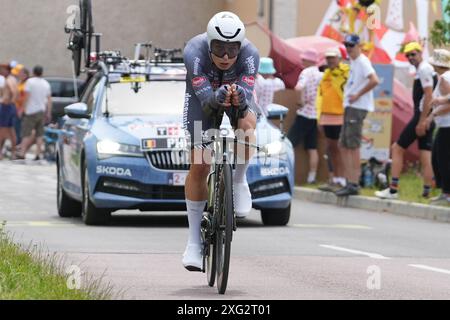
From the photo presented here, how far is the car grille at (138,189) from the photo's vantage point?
594 inches

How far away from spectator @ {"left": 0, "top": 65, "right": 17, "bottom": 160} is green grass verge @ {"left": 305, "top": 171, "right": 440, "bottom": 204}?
10.4 meters

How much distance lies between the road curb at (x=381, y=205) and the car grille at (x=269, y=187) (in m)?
2.51

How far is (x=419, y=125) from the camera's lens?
1838 cm

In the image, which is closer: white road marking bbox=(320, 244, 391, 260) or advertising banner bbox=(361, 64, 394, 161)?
white road marking bbox=(320, 244, 391, 260)

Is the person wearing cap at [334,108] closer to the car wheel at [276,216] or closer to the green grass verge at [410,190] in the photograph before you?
the green grass verge at [410,190]

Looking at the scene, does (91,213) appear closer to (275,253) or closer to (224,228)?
(275,253)

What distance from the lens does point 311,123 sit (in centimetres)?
2234

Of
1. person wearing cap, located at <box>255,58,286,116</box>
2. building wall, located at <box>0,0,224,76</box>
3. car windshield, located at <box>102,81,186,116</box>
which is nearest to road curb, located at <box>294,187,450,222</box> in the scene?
person wearing cap, located at <box>255,58,286,116</box>

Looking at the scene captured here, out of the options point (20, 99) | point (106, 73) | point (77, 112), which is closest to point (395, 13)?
point (20, 99)

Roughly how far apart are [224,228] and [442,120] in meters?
8.89

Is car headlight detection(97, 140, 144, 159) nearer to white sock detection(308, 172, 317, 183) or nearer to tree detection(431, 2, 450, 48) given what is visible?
white sock detection(308, 172, 317, 183)

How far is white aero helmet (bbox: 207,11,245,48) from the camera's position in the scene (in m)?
9.37
